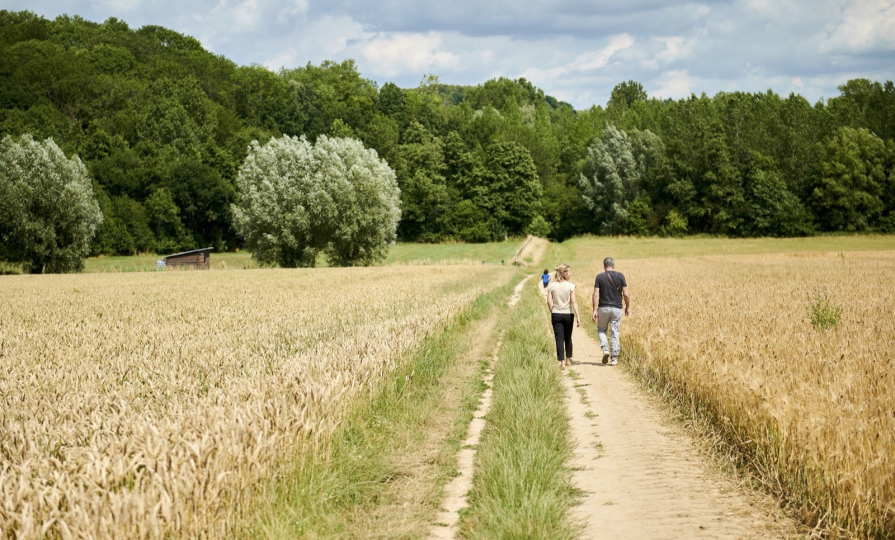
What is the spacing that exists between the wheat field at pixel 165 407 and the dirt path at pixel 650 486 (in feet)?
9.74

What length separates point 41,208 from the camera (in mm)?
52438

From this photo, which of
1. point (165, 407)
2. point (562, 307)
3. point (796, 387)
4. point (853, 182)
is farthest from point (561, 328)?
point (853, 182)

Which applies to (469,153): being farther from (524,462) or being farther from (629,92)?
(524,462)

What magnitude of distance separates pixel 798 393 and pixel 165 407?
7226mm

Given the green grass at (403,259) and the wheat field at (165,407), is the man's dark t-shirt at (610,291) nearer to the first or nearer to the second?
the wheat field at (165,407)

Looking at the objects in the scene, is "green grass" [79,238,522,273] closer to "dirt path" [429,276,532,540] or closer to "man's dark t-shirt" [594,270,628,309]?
"man's dark t-shirt" [594,270,628,309]

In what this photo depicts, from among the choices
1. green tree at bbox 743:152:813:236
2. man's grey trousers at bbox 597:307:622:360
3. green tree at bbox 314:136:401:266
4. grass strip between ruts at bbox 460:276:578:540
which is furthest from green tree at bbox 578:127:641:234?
grass strip between ruts at bbox 460:276:578:540

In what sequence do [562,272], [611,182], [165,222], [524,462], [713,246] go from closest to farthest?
[524,462], [562,272], [713,246], [165,222], [611,182]

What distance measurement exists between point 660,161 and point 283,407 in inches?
3659

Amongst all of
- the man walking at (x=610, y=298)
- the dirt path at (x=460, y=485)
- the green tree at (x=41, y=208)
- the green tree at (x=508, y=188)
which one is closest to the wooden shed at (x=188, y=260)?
the green tree at (x=41, y=208)

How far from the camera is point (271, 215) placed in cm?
5862

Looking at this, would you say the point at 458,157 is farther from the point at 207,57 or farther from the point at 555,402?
the point at 555,402

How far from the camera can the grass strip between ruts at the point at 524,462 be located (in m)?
6.11

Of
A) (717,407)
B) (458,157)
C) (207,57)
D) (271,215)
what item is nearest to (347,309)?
(717,407)
